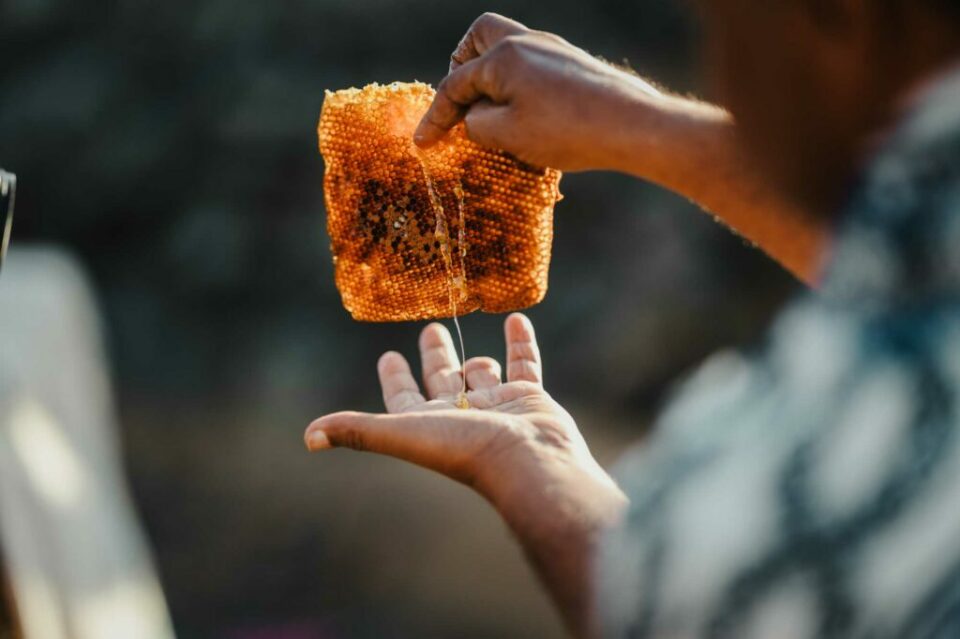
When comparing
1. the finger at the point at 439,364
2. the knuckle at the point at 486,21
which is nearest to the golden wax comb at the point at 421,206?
the knuckle at the point at 486,21

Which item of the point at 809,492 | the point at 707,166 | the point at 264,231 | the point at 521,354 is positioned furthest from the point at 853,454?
the point at 264,231

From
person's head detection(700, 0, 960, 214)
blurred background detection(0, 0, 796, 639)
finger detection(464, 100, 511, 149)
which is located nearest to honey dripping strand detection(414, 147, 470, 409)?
finger detection(464, 100, 511, 149)

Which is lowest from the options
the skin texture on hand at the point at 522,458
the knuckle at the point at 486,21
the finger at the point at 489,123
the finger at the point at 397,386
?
the skin texture on hand at the point at 522,458

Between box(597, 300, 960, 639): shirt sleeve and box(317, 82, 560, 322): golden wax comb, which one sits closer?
box(597, 300, 960, 639): shirt sleeve

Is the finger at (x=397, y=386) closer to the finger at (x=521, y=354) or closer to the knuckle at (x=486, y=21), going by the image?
the finger at (x=521, y=354)

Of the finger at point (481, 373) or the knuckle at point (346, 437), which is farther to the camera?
the finger at point (481, 373)

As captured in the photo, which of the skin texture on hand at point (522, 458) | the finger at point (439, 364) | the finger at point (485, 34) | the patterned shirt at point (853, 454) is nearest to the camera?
the patterned shirt at point (853, 454)

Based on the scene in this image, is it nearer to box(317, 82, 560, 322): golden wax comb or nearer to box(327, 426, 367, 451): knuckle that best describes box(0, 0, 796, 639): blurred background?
box(317, 82, 560, 322): golden wax comb

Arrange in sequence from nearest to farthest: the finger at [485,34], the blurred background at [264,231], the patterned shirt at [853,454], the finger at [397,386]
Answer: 1. the patterned shirt at [853,454]
2. the finger at [485,34]
3. the finger at [397,386]
4. the blurred background at [264,231]
